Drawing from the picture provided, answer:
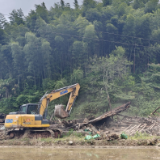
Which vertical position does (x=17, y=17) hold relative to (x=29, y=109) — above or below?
above

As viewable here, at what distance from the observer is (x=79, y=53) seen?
29828 millimetres

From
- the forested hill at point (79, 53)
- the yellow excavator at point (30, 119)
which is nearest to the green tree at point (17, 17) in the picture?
the forested hill at point (79, 53)

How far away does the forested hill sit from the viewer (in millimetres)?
25453

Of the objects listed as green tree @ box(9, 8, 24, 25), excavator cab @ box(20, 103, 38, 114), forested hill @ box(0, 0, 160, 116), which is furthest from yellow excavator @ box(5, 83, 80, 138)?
green tree @ box(9, 8, 24, 25)

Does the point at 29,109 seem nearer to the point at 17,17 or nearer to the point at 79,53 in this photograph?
the point at 79,53

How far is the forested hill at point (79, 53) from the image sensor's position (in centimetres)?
2545

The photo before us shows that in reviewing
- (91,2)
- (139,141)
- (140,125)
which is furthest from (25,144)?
(91,2)

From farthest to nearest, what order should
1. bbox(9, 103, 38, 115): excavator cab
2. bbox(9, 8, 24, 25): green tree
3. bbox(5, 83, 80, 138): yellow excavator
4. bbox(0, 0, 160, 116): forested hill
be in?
bbox(9, 8, 24, 25): green tree → bbox(0, 0, 160, 116): forested hill → bbox(9, 103, 38, 115): excavator cab → bbox(5, 83, 80, 138): yellow excavator

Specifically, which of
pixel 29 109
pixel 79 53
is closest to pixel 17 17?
pixel 79 53

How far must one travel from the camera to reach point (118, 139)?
31.7ft

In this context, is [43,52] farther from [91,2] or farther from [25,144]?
[25,144]

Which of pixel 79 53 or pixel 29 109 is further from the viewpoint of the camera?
Result: pixel 79 53

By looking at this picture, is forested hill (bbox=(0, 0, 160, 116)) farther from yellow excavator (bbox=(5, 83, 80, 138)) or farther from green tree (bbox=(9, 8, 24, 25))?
yellow excavator (bbox=(5, 83, 80, 138))

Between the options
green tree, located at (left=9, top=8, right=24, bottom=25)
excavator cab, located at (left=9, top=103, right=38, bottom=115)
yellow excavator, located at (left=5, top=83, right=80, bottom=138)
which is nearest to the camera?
yellow excavator, located at (left=5, top=83, right=80, bottom=138)
